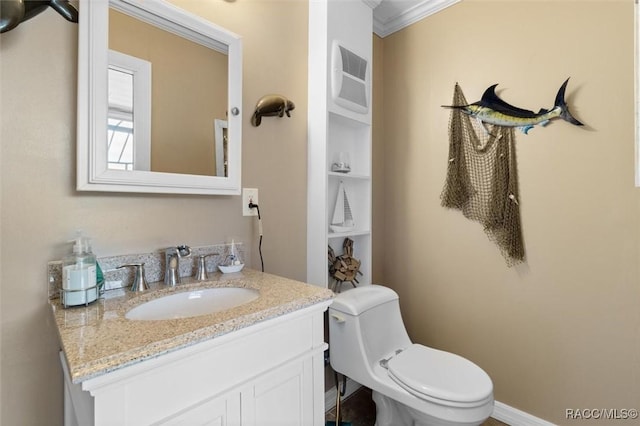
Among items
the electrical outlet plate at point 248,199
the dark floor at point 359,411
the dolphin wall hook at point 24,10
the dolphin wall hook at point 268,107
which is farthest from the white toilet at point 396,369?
the dolphin wall hook at point 24,10

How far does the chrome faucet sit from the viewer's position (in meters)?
1.03

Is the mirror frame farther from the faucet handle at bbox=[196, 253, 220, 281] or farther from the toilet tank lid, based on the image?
the toilet tank lid

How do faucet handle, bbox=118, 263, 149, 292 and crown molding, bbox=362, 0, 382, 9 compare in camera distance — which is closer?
faucet handle, bbox=118, 263, 149, 292

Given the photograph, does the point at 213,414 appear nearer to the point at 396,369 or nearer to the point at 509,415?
the point at 396,369

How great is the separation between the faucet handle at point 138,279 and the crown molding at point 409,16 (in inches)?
82.3

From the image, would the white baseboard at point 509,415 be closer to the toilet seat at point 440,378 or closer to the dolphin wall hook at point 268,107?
the toilet seat at point 440,378

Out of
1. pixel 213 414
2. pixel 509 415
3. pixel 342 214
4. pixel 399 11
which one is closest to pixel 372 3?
pixel 399 11

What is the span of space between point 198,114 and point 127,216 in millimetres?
474

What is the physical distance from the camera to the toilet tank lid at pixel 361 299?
4.51ft

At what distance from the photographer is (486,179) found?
165 cm

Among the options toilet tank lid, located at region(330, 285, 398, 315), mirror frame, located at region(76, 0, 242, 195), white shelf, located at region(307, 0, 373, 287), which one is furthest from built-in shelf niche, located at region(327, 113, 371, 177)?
mirror frame, located at region(76, 0, 242, 195)

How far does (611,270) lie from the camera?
1318 mm

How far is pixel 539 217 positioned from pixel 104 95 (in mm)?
1934

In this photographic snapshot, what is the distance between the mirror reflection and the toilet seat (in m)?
1.14
